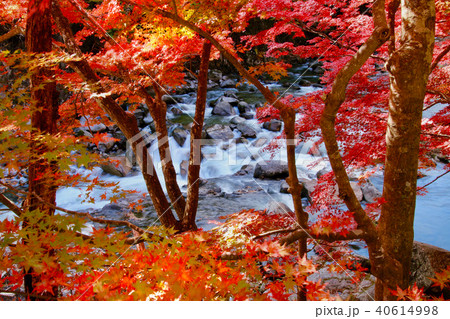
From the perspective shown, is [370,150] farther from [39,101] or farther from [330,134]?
[39,101]

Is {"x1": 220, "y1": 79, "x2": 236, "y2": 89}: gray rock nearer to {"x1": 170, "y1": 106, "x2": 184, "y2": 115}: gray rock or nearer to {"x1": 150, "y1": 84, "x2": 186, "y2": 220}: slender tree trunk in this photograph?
{"x1": 170, "y1": 106, "x2": 184, "y2": 115}: gray rock

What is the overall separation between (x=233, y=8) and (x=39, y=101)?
7.26 feet

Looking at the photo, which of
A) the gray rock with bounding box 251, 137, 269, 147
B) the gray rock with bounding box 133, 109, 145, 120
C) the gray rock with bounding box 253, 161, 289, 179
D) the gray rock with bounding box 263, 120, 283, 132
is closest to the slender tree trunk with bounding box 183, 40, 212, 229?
the gray rock with bounding box 253, 161, 289, 179

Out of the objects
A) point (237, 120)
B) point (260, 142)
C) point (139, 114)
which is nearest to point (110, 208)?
point (260, 142)

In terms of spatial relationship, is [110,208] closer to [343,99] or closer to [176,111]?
[176,111]

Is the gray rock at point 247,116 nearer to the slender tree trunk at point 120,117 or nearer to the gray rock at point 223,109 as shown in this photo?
the gray rock at point 223,109

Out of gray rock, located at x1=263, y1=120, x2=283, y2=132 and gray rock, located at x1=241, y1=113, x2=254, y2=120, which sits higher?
gray rock, located at x1=241, y1=113, x2=254, y2=120

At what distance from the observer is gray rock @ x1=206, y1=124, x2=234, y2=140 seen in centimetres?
930

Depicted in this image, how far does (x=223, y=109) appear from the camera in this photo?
10.8 m

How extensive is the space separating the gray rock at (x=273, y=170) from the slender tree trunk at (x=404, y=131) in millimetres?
5510

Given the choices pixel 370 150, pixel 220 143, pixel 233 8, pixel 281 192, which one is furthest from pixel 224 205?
pixel 233 8

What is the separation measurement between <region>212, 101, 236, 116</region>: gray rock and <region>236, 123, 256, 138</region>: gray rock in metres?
1.21

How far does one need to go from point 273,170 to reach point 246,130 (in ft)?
7.52

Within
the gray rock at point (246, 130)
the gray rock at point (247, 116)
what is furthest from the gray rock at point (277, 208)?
the gray rock at point (247, 116)
